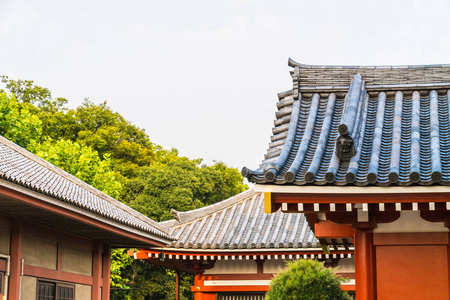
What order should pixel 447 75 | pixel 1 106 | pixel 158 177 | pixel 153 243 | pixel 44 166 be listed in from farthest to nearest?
pixel 158 177
pixel 1 106
pixel 153 243
pixel 44 166
pixel 447 75

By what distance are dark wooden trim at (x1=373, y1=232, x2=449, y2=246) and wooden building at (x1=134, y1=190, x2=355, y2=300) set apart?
9.11 m

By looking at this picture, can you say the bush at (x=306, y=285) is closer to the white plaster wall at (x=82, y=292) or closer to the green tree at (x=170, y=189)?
the white plaster wall at (x=82, y=292)

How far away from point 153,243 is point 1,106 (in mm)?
12498

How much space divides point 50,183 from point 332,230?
5.45 metres

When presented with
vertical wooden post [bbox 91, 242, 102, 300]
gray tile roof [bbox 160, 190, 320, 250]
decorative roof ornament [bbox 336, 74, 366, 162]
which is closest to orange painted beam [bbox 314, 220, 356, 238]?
decorative roof ornament [bbox 336, 74, 366, 162]

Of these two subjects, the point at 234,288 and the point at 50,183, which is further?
the point at 234,288

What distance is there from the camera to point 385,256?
28.8ft

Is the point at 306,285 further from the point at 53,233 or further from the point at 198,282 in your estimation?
the point at 198,282

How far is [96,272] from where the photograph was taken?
16750 millimetres

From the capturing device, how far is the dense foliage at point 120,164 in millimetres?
28078

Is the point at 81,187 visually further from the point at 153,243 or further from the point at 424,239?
the point at 424,239

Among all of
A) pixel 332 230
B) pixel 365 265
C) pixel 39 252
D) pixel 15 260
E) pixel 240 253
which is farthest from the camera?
pixel 240 253

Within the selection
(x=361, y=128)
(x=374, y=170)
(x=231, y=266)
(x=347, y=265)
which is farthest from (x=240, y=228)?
(x=374, y=170)

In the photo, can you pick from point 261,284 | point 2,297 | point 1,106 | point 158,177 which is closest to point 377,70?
point 2,297
